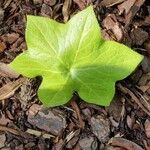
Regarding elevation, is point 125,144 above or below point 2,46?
below

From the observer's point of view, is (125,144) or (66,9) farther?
(66,9)

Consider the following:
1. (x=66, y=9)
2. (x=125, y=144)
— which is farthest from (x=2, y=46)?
(x=125, y=144)

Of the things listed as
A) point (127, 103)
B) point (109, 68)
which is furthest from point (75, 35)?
point (127, 103)

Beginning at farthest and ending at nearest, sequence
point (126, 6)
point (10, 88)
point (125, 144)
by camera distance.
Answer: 1. point (126, 6)
2. point (10, 88)
3. point (125, 144)

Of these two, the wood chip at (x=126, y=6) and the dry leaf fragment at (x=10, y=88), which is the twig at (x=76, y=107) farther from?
Answer: the wood chip at (x=126, y=6)

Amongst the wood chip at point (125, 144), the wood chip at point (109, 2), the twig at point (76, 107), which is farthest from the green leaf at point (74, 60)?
the wood chip at point (109, 2)

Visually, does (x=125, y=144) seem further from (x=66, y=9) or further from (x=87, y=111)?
(x=66, y=9)

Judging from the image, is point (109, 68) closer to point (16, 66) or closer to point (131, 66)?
point (131, 66)
